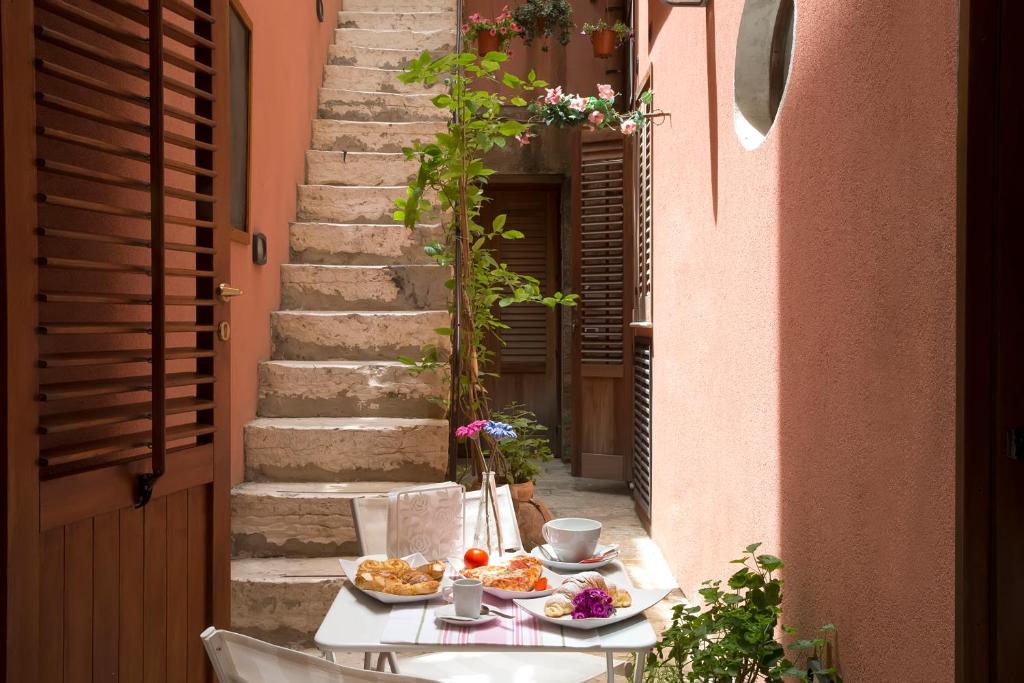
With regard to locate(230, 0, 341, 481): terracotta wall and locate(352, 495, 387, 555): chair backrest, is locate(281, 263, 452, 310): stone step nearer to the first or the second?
locate(230, 0, 341, 481): terracotta wall

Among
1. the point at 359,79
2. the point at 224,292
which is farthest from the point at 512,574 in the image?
the point at 359,79

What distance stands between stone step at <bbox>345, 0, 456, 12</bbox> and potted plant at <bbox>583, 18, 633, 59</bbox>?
1.06 metres

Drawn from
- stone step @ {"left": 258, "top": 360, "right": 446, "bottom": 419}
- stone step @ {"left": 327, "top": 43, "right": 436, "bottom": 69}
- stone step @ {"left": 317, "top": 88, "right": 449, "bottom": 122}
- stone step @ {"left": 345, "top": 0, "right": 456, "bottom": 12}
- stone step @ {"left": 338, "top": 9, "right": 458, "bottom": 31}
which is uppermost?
stone step @ {"left": 345, "top": 0, "right": 456, "bottom": 12}

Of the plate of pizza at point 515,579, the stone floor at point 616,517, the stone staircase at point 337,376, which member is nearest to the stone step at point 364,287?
the stone staircase at point 337,376

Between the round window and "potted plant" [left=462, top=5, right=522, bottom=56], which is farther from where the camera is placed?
"potted plant" [left=462, top=5, right=522, bottom=56]

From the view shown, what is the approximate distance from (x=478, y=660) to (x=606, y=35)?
5.36m

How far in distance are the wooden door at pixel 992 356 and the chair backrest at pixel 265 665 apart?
83cm

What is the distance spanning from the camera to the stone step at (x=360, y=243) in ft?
16.4

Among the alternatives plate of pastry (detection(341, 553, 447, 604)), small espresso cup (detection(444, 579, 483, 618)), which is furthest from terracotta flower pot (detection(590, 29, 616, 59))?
small espresso cup (detection(444, 579, 483, 618))

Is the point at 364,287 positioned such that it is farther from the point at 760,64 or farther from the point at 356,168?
the point at 760,64

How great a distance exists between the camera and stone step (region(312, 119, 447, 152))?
561 centimetres

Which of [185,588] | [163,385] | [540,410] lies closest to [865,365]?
[163,385]

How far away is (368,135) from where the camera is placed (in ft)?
18.6

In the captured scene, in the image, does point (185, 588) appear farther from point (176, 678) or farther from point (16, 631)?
point (16, 631)
